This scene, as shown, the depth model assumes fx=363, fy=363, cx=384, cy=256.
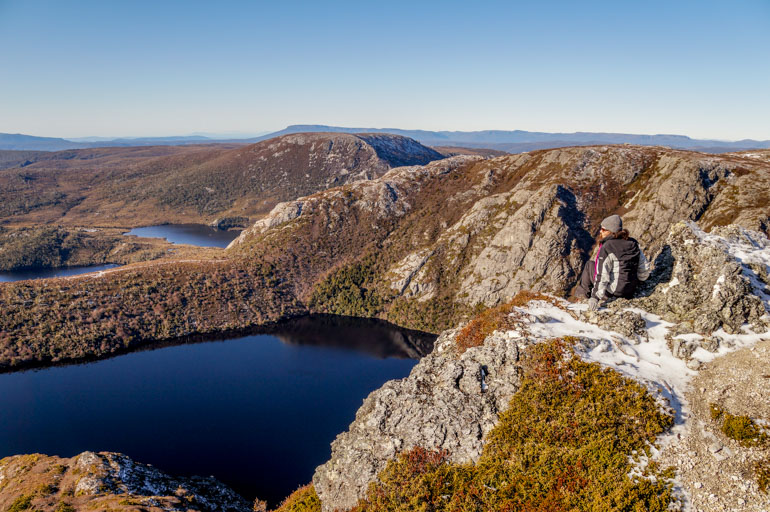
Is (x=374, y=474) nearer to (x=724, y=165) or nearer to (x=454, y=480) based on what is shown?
(x=454, y=480)

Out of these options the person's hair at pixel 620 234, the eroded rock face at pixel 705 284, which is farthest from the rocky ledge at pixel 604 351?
the person's hair at pixel 620 234

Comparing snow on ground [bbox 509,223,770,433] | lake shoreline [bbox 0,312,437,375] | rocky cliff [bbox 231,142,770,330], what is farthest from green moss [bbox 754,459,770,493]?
rocky cliff [bbox 231,142,770,330]

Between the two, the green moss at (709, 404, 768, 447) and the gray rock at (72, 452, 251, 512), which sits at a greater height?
the green moss at (709, 404, 768, 447)

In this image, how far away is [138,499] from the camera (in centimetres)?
3106

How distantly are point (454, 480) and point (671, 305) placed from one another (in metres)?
13.4

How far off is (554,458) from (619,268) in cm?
926

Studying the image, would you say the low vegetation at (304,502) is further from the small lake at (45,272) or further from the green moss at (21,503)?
the small lake at (45,272)

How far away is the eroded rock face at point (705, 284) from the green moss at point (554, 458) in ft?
17.4

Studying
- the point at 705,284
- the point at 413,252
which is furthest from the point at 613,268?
the point at 413,252

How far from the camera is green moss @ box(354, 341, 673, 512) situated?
504 inches

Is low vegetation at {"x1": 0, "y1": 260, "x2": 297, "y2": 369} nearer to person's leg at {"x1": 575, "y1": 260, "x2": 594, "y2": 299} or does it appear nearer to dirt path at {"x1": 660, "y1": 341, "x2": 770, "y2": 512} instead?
person's leg at {"x1": 575, "y1": 260, "x2": 594, "y2": 299}

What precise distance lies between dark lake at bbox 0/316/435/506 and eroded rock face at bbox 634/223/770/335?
4910 centimetres

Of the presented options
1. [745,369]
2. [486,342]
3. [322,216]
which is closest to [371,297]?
[322,216]

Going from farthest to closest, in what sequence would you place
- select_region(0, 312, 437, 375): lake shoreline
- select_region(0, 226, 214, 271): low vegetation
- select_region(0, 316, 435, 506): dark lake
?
select_region(0, 226, 214, 271): low vegetation, select_region(0, 312, 437, 375): lake shoreline, select_region(0, 316, 435, 506): dark lake
